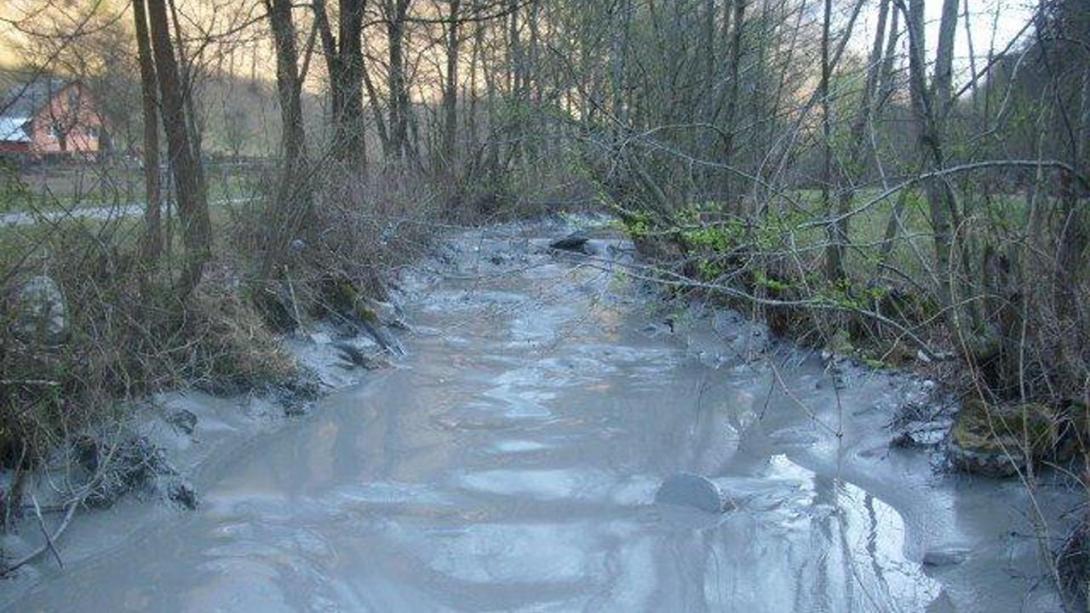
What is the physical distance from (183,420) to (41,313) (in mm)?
1716

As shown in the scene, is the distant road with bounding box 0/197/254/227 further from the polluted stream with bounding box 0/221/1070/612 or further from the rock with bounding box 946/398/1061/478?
the rock with bounding box 946/398/1061/478

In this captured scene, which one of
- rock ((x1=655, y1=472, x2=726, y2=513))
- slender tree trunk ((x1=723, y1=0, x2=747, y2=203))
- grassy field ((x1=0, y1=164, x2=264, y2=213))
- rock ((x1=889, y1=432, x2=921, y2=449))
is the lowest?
rock ((x1=655, y1=472, x2=726, y2=513))

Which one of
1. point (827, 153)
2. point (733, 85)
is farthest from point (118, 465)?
point (733, 85)

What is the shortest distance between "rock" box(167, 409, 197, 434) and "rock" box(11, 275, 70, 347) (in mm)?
1357

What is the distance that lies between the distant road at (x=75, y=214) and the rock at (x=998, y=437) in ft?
18.6

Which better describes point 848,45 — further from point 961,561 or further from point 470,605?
point 470,605

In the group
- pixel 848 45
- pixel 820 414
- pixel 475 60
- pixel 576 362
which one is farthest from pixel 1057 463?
pixel 475 60

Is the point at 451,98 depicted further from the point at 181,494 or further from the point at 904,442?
the point at 181,494

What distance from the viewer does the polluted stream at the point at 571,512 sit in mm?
5086

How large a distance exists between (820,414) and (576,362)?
273 cm

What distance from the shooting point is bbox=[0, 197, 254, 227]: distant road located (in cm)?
601

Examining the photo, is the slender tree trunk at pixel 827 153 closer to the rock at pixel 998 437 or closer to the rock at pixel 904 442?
the rock at pixel 904 442

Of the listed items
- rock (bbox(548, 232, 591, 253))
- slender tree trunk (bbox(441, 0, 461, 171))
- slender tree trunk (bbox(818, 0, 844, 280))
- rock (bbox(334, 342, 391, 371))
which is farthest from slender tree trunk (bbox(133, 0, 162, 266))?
slender tree trunk (bbox(441, 0, 461, 171))

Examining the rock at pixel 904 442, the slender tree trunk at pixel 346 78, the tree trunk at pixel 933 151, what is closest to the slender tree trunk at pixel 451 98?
the slender tree trunk at pixel 346 78
